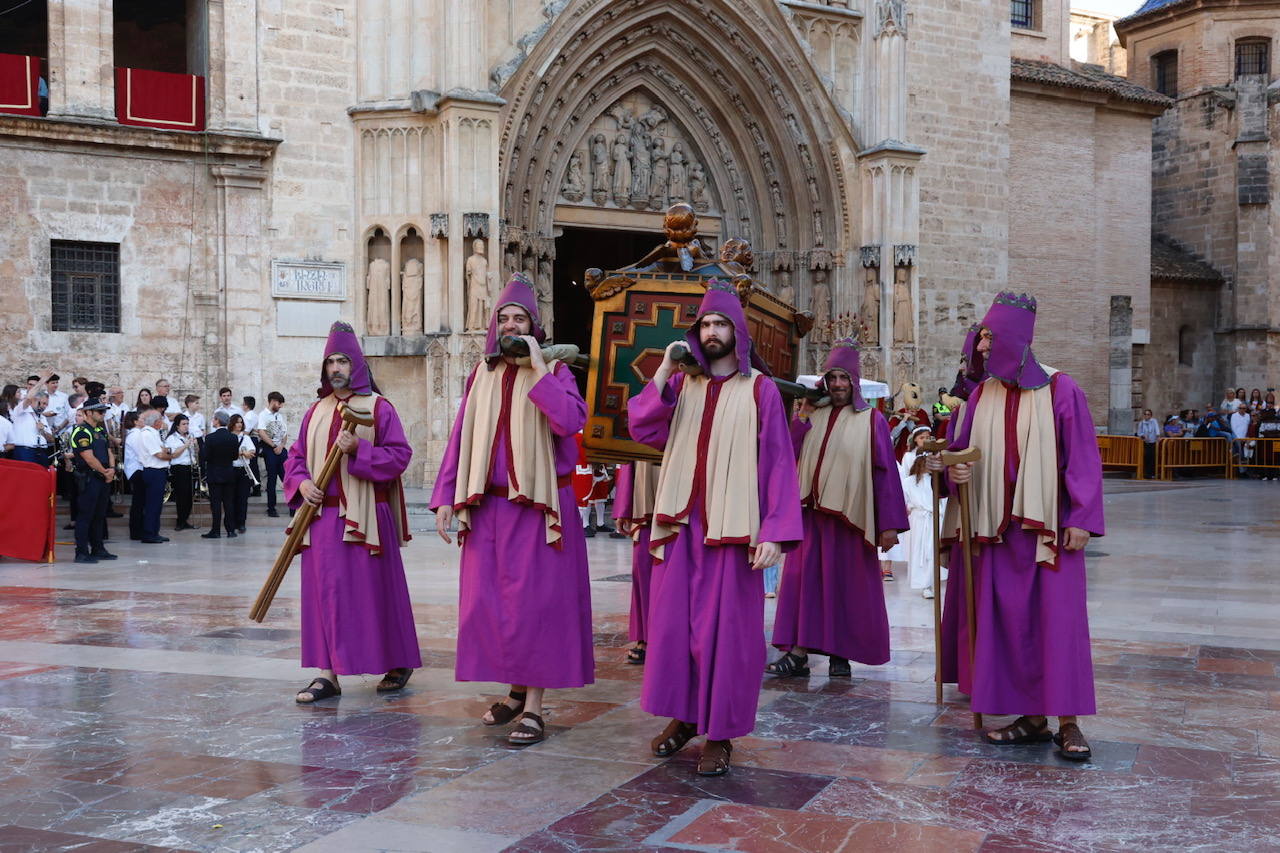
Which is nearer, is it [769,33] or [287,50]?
Answer: [287,50]

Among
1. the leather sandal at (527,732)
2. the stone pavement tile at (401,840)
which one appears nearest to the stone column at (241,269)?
the leather sandal at (527,732)

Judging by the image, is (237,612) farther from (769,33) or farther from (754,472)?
(769,33)

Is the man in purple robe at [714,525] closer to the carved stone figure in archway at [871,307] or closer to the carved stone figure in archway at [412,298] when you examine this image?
the carved stone figure in archway at [412,298]


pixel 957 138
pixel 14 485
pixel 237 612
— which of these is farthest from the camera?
pixel 957 138

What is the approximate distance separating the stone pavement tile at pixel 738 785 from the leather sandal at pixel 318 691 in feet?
6.73

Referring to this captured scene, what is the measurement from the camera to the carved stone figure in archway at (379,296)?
60.6ft

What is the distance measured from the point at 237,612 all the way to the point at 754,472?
17.2ft

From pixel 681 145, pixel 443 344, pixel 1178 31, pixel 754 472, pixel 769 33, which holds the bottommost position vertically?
pixel 754 472

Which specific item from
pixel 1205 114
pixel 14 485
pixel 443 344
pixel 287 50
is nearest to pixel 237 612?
pixel 14 485

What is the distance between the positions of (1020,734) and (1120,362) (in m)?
25.0

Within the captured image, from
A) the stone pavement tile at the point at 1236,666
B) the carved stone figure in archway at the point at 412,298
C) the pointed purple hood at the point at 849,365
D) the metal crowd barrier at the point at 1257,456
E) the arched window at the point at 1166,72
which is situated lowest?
the stone pavement tile at the point at 1236,666

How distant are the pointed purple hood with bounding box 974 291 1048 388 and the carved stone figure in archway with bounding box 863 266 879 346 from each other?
53.1ft

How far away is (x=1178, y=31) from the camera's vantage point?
34156 mm

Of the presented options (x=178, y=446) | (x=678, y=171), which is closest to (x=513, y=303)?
(x=178, y=446)
